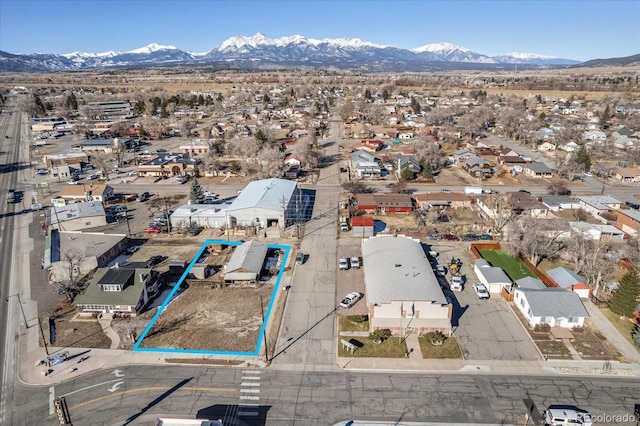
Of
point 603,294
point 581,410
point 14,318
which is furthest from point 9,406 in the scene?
point 603,294

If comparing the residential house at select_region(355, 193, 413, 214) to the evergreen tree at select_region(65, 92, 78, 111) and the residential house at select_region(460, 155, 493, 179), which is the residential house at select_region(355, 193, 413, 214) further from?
the evergreen tree at select_region(65, 92, 78, 111)

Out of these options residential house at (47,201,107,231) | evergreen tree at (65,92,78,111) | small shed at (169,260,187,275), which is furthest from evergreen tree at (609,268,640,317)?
evergreen tree at (65,92,78,111)

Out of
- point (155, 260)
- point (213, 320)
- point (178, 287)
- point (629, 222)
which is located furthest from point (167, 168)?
point (629, 222)

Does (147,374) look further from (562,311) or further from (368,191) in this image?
(368,191)

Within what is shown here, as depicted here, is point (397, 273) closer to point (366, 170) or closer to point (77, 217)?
point (366, 170)

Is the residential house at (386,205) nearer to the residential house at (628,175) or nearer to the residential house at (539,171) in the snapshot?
the residential house at (539,171)

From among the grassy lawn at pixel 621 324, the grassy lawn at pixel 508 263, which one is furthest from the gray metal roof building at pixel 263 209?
the grassy lawn at pixel 621 324
